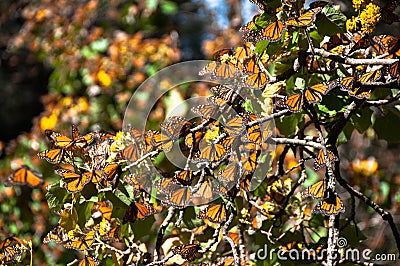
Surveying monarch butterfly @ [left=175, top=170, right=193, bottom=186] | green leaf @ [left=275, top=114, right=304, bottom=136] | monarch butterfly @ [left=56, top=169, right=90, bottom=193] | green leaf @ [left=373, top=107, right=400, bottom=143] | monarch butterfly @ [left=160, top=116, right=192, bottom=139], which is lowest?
monarch butterfly @ [left=56, top=169, right=90, bottom=193]

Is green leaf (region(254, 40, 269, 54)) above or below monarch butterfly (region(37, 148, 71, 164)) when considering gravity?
above

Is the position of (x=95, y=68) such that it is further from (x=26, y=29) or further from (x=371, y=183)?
(x=371, y=183)

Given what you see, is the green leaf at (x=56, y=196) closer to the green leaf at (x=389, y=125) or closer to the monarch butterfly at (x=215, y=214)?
the monarch butterfly at (x=215, y=214)

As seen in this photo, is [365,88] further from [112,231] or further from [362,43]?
[112,231]

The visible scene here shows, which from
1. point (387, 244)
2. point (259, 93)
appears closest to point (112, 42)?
point (387, 244)

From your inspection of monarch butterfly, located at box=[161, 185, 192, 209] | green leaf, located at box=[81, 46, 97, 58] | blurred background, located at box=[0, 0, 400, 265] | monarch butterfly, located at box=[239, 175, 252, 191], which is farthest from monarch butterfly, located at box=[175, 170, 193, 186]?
green leaf, located at box=[81, 46, 97, 58]

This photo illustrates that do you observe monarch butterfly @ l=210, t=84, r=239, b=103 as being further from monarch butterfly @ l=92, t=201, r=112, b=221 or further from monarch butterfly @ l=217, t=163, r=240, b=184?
monarch butterfly @ l=92, t=201, r=112, b=221
